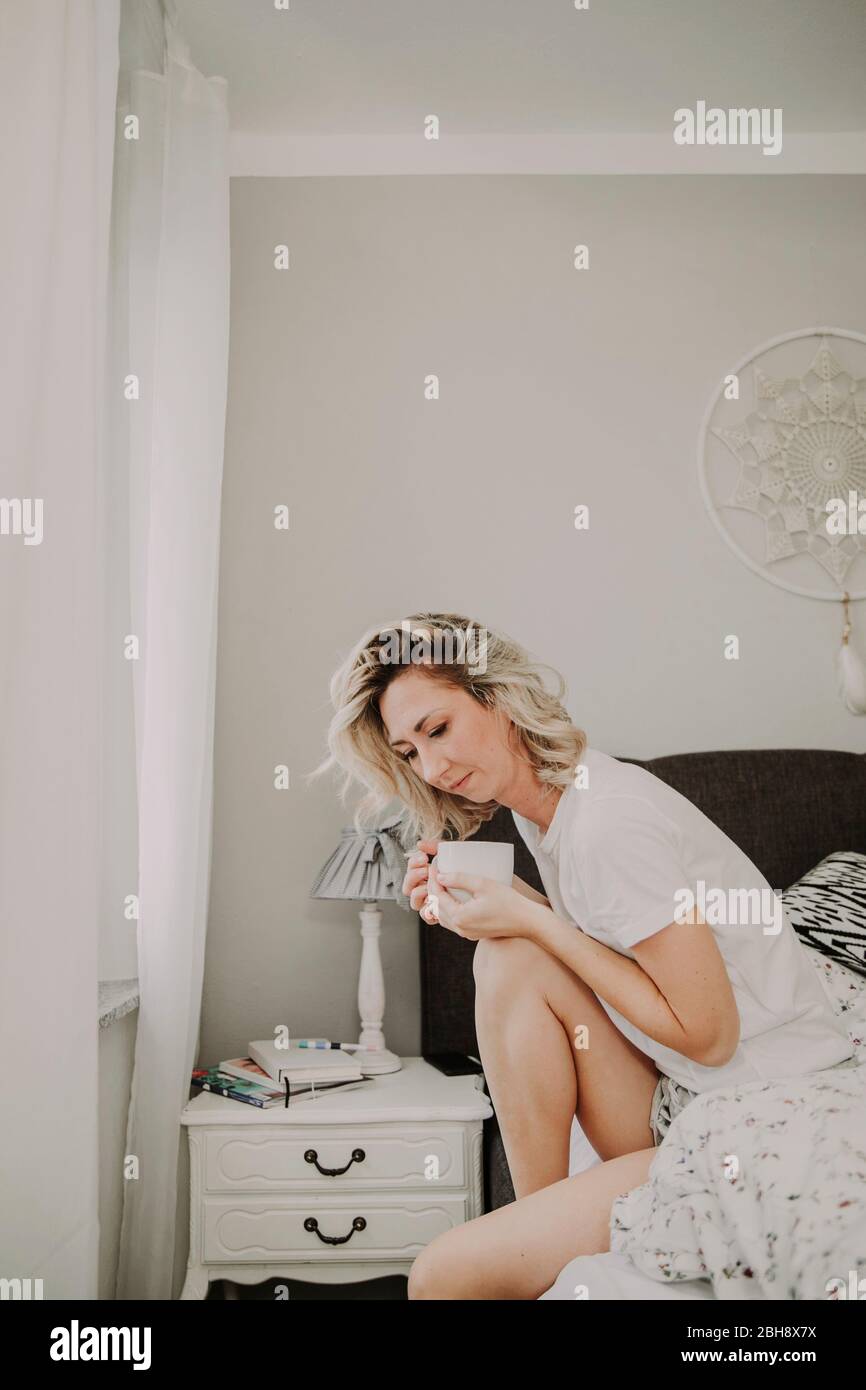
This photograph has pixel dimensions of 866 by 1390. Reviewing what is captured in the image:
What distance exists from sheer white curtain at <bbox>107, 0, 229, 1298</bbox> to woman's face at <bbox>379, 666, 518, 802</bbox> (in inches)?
20.1

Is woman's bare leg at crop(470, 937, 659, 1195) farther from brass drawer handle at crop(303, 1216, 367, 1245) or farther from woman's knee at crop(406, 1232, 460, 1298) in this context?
brass drawer handle at crop(303, 1216, 367, 1245)

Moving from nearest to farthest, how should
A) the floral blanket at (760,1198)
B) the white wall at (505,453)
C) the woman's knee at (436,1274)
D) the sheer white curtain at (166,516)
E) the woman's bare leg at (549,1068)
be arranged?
the floral blanket at (760,1198) < the woman's knee at (436,1274) < the woman's bare leg at (549,1068) < the sheer white curtain at (166,516) < the white wall at (505,453)

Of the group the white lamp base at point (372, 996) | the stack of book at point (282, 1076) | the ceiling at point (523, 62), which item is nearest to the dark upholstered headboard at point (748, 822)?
the white lamp base at point (372, 996)

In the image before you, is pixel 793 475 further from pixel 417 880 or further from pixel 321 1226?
pixel 321 1226

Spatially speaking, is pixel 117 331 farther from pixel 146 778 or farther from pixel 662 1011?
pixel 662 1011

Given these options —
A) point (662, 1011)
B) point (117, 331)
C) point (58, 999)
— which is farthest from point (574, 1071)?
point (117, 331)

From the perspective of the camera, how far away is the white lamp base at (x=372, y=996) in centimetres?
205

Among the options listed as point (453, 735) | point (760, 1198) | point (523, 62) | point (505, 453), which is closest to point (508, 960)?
point (453, 735)

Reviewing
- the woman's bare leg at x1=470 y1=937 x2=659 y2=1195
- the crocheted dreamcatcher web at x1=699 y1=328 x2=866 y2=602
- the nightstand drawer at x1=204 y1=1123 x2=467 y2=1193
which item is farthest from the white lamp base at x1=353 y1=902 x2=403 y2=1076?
the crocheted dreamcatcher web at x1=699 y1=328 x2=866 y2=602

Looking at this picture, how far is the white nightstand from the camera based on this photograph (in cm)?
180

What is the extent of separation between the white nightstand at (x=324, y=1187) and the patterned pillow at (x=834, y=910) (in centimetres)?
64

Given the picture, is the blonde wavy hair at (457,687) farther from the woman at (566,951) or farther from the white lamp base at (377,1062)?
the white lamp base at (377,1062)

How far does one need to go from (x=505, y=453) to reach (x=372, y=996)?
1.24 m
